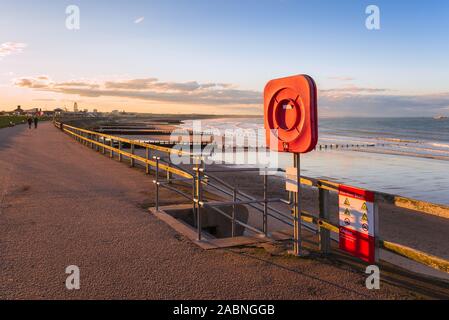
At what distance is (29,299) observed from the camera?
13.5 feet

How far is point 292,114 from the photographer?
5.20 m

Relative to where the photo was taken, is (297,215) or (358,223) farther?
(297,215)

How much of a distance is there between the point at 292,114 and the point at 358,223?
155 cm

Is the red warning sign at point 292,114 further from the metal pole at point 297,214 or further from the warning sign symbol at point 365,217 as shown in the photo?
the warning sign symbol at point 365,217

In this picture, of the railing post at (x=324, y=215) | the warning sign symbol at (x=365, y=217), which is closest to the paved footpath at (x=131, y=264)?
the railing post at (x=324, y=215)

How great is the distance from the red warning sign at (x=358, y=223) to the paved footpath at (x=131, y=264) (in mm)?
299

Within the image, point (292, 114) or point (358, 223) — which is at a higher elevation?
point (292, 114)

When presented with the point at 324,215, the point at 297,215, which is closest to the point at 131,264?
the point at 297,215

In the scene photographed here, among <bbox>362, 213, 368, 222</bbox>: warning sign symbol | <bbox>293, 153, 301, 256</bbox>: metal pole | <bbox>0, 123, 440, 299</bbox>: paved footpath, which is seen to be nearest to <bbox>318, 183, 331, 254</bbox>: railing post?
<bbox>293, 153, 301, 256</bbox>: metal pole

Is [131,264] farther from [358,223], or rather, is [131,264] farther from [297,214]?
[358,223]

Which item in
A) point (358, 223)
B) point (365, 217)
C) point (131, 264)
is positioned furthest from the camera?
point (131, 264)

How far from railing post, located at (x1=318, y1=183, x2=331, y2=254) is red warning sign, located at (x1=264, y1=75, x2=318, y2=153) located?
0.75m

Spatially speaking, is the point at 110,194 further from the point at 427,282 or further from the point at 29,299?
the point at 427,282

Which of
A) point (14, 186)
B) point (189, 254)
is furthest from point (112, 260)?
point (14, 186)
